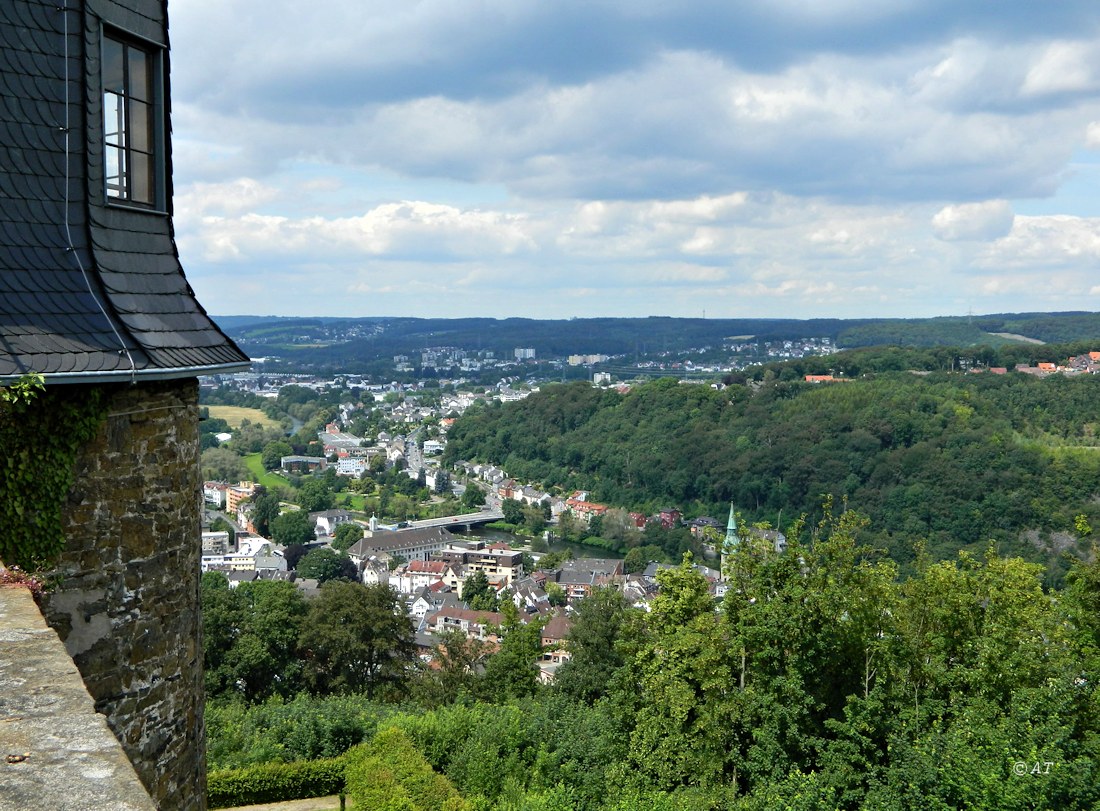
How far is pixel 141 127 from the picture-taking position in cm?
552

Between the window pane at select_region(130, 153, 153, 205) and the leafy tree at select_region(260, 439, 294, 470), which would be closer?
the window pane at select_region(130, 153, 153, 205)

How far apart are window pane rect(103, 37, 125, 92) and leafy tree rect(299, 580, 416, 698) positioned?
79.1ft

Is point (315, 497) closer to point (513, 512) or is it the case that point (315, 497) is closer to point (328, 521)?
point (328, 521)

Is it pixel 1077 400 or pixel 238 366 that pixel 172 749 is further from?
pixel 1077 400

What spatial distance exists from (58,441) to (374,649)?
26.0 m

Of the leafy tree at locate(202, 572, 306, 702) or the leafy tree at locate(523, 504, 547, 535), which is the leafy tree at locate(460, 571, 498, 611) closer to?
the leafy tree at locate(202, 572, 306, 702)

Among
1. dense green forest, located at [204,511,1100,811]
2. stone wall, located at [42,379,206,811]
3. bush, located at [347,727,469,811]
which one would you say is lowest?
bush, located at [347,727,469,811]

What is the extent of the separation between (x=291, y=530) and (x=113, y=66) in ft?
286

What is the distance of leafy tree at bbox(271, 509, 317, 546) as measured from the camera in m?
88.5

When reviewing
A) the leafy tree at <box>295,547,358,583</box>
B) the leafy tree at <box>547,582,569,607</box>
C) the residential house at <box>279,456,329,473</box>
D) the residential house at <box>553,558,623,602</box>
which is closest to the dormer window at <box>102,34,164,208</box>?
the leafy tree at <box>547,582,569,607</box>

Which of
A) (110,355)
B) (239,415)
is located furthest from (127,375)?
(239,415)

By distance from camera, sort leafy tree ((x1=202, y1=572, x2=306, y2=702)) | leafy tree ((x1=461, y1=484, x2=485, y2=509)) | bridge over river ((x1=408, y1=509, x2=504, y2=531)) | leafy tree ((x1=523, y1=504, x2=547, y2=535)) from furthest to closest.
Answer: leafy tree ((x1=461, y1=484, x2=485, y2=509))
bridge over river ((x1=408, y1=509, x2=504, y2=531))
leafy tree ((x1=523, y1=504, x2=547, y2=535))
leafy tree ((x1=202, y1=572, x2=306, y2=702))

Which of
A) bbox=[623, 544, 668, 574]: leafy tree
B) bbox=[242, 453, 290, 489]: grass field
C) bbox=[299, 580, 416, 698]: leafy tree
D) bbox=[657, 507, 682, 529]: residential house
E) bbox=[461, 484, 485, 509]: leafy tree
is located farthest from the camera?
bbox=[242, 453, 290, 489]: grass field

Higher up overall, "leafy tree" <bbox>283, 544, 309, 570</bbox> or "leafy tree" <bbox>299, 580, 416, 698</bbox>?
"leafy tree" <bbox>299, 580, 416, 698</bbox>
